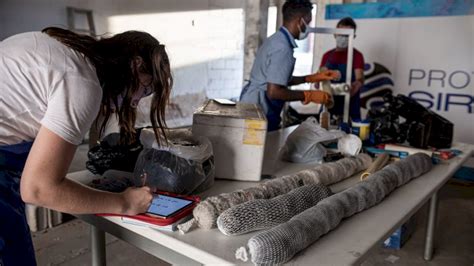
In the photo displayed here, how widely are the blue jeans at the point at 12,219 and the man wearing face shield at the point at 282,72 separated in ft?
5.12

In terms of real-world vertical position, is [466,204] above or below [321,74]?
below

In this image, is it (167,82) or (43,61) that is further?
(167,82)

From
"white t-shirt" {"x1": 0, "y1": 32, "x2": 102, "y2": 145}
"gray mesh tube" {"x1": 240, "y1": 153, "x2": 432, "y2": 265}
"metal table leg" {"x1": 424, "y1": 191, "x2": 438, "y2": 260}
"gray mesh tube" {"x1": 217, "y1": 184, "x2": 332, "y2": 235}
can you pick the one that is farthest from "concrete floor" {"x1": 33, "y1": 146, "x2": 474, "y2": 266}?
"white t-shirt" {"x1": 0, "y1": 32, "x2": 102, "y2": 145}

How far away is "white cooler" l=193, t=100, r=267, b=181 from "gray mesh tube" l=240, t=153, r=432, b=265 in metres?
0.34

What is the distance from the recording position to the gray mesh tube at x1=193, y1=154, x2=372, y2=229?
97 cm

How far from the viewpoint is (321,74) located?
2477mm

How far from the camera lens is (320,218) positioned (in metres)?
0.94

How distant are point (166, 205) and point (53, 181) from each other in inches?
11.9

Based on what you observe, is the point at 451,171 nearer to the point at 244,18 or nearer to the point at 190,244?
the point at 190,244

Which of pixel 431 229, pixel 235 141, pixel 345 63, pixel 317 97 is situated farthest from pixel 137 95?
pixel 345 63

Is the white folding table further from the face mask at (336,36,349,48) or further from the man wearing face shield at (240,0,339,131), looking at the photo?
the face mask at (336,36,349,48)

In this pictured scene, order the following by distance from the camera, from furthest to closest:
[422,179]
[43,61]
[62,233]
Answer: [62,233], [422,179], [43,61]

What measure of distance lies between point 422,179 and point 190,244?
0.96 meters

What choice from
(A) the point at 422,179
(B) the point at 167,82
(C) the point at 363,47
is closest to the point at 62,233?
(B) the point at 167,82
